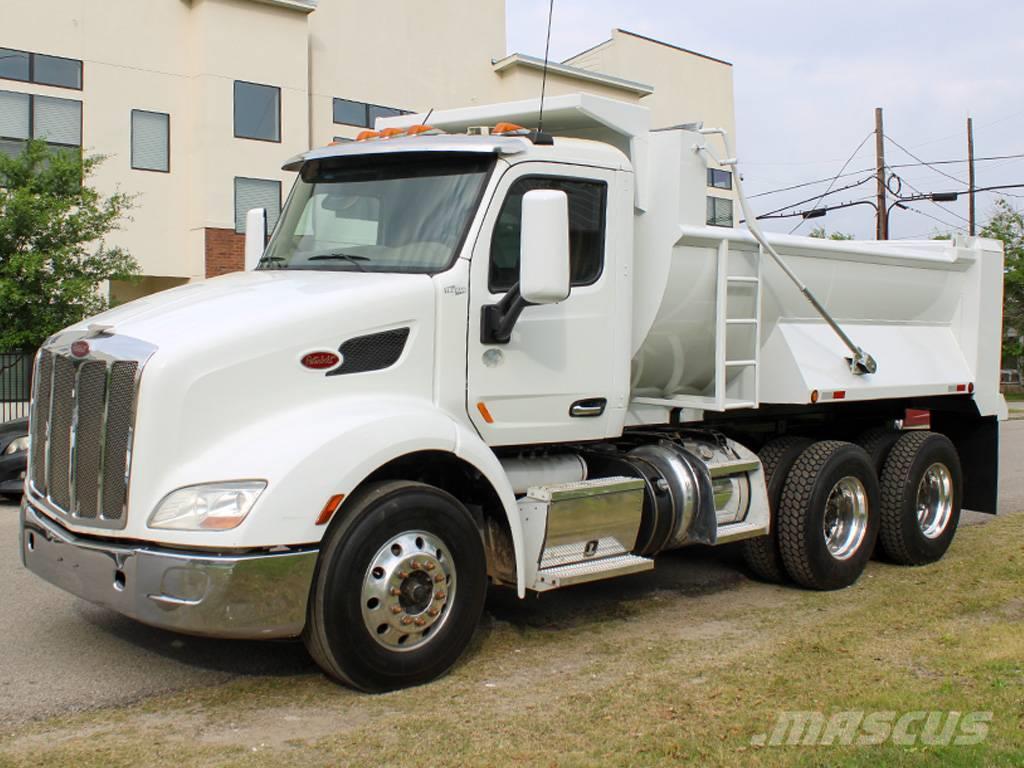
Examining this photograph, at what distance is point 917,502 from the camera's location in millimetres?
8719

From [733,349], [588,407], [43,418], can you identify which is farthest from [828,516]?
[43,418]

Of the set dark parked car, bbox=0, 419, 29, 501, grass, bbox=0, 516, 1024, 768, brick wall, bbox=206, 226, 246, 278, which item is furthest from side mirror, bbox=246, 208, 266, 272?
brick wall, bbox=206, 226, 246, 278

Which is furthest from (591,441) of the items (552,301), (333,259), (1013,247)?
(1013,247)

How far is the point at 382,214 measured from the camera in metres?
6.25

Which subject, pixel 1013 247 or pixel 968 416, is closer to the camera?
pixel 968 416

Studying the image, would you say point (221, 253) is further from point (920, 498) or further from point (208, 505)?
point (208, 505)

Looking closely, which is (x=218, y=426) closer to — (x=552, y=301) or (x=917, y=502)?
(x=552, y=301)

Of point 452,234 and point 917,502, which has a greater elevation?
point 452,234

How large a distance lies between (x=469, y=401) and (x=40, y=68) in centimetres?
1910

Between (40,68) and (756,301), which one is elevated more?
(40,68)

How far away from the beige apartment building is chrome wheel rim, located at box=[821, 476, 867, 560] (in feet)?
54.1

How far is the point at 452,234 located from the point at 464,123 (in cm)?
170

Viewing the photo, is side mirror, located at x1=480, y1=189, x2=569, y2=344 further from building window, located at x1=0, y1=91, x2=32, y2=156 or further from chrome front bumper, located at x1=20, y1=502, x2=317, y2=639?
building window, located at x1=0, y1=91, x2=32, y2=156

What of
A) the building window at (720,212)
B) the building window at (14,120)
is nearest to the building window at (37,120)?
the building window at (14,120)
